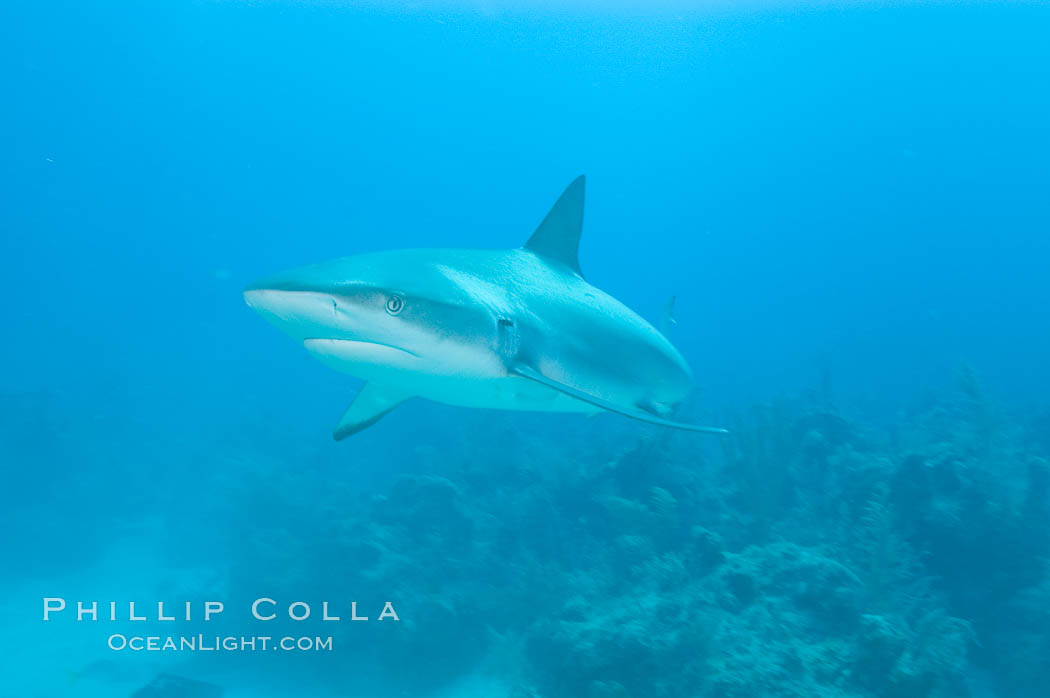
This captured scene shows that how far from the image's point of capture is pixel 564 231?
4.34m

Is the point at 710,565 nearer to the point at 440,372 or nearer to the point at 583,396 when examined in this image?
the point at 583,396

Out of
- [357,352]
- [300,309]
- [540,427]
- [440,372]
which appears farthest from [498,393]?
[540,427]

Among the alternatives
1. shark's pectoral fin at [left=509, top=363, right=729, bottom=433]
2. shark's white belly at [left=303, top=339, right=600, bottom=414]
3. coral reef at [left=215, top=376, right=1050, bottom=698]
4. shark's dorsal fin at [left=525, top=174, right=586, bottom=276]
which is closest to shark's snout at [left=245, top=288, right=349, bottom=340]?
shark's white belly at [left=303, top=339, right=600, bottom=414]

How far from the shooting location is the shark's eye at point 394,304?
2.29m

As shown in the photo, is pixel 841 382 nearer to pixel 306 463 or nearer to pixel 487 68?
pixel 306 463

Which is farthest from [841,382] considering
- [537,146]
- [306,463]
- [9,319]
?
[9,319]

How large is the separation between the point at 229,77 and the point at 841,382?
133 m

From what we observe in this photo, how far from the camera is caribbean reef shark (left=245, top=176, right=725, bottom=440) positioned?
2254 millimetres

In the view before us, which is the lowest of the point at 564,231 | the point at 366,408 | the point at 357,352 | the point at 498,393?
the point at 357,352

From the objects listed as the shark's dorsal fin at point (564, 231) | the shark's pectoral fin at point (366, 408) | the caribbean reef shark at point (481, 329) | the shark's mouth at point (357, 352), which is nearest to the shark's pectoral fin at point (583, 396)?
the caribbean reef shark at point (481, 329)

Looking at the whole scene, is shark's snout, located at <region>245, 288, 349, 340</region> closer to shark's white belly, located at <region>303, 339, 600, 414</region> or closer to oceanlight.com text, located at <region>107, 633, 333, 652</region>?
shark's white belly, located at <region>303, 339, 600, 414</region>

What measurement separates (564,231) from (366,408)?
209 cm

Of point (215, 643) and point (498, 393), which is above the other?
point (498, 393)

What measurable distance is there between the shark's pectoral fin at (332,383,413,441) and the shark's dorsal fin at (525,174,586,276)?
5.29ft
